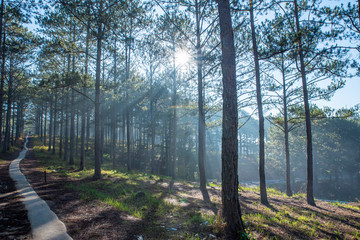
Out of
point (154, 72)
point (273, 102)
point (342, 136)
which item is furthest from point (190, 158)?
point (342, 136)

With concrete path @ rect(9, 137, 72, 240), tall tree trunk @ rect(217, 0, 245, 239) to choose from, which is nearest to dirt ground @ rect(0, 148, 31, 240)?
concrete path @ rect(9, 137, 72, 240)

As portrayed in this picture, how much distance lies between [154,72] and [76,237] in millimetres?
18174

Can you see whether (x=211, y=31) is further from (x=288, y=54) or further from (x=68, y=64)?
(x=68, y=64)

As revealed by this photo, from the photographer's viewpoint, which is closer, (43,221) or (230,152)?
(43,221)

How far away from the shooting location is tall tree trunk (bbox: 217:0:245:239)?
473cm

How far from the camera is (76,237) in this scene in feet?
13.2

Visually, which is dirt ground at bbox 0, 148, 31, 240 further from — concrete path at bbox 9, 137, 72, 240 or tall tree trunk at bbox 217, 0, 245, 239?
tall tree trunk at bbox 217, 0, 245, 239

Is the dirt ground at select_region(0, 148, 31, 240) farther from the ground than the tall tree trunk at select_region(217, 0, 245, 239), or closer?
closer

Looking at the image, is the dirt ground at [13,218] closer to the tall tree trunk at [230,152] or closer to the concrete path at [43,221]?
the concrete path at [43,221]

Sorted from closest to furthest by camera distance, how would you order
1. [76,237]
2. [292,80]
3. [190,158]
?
[76,237]
[292,80]
[190,158]

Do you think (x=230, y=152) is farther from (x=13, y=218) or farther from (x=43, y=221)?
(x=13, y=218)

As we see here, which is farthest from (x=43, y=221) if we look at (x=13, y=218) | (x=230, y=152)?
(x=230, y=152)

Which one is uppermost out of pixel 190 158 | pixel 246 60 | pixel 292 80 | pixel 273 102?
pixel 246 60

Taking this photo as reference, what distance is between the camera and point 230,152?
4930 mm
